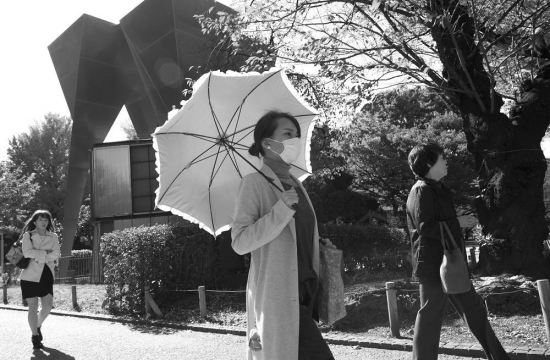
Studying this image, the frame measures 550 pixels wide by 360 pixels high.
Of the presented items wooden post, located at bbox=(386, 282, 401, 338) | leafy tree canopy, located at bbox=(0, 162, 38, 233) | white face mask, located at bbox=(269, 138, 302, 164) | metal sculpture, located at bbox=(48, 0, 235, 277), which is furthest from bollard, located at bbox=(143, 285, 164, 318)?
leafy tree canopy, located at bbox=(0, 162, 38, 233)

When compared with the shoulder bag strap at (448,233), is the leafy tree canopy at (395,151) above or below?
above

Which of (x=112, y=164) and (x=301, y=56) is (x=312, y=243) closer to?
(x=301, y=56)

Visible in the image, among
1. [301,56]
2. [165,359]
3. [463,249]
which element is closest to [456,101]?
[301,56]

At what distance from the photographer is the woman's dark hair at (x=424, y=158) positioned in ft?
13.8

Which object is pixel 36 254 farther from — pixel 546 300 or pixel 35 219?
pixel 546 300

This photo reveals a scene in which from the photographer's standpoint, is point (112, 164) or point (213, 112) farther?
point (112, 164)

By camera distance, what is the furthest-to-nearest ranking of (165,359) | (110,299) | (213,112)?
(110,299)
(165,359)
(213,112)

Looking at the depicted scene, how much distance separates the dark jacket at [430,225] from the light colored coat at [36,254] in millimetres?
5510

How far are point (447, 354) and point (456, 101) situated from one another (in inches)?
186

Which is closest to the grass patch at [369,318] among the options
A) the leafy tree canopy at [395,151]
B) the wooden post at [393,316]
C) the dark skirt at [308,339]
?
the wooden post at [393,316]

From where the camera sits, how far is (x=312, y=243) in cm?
266

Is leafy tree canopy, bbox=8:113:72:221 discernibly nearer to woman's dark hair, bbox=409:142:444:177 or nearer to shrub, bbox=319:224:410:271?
Answer: shrub, bbox=319:224:410:271

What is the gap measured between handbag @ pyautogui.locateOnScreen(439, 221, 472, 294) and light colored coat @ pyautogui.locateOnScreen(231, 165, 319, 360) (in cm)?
183

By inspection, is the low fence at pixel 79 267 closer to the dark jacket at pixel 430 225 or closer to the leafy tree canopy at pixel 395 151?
the leafy tree canopy at pixel 395 151
